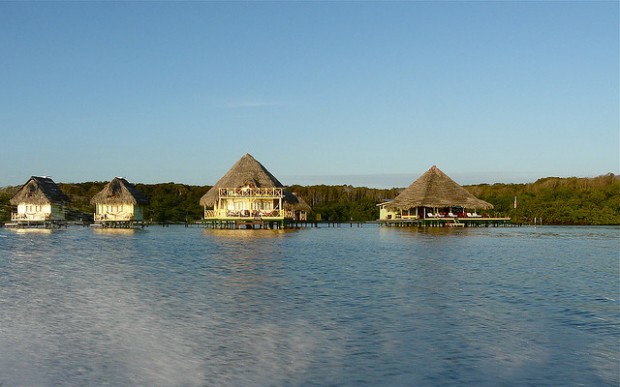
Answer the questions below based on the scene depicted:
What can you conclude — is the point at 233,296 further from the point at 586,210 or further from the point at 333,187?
the point at 333,187

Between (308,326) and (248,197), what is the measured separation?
153ft

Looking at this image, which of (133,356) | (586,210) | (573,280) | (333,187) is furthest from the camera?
(333,187)

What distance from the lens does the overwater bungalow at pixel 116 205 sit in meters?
68.4

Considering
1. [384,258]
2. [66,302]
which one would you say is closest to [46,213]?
[384,258]

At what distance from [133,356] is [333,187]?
117 meters

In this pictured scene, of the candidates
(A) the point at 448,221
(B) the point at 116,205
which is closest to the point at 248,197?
(B) the point at 116,205

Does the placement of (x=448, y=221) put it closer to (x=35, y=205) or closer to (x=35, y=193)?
(x=35, y=193)

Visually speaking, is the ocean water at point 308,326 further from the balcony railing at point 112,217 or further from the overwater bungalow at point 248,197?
the balcony railing at point 112,217

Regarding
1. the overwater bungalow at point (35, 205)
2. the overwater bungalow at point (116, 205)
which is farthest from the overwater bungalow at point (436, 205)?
the overwater bungalow at point (35, 205)

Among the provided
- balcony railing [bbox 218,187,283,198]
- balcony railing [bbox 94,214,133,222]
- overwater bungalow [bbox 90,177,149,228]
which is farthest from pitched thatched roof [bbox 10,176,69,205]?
balcony railing [bbox 218,187,283,198]

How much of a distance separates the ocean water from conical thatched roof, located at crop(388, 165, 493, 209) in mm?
39244

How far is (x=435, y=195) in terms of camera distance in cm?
6431

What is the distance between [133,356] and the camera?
34.0 ft

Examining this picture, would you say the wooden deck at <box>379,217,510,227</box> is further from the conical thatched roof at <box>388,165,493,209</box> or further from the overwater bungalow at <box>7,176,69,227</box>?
the overwater bungalow at <box>7,176,69,227</box>
